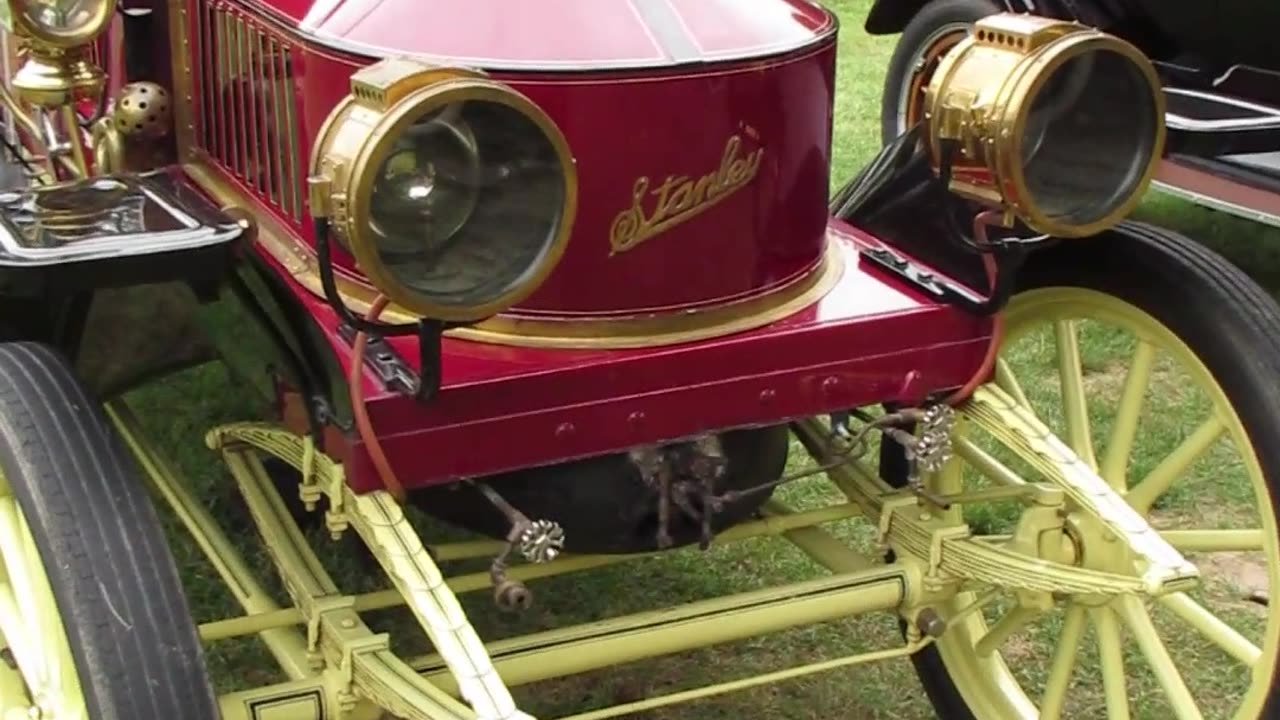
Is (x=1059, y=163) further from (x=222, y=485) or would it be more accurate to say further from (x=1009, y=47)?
(x=222, y=485)

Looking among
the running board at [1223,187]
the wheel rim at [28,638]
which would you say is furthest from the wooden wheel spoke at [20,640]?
the running board at [1223,187]

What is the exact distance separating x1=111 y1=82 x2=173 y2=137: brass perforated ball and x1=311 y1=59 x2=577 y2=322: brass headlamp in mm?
956

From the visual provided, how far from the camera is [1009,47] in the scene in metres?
1.72

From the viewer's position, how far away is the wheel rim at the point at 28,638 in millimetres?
1607

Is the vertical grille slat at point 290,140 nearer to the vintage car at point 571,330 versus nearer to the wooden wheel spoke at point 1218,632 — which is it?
the vintage car at point 571,330

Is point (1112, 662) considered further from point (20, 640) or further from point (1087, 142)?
point (20, 640)

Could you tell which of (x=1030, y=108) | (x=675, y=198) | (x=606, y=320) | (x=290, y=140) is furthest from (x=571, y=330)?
(x=1030, y=108)

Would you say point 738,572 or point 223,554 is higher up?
point 223,554

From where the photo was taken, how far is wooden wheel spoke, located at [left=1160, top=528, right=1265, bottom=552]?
6.66 ft

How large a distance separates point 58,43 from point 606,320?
903 mm

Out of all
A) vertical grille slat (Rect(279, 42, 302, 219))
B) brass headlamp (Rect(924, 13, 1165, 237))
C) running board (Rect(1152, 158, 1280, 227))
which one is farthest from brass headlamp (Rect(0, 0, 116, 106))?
running board (Rect(1152, 158, 1280, 227))

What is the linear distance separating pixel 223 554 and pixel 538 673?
1.62 feet

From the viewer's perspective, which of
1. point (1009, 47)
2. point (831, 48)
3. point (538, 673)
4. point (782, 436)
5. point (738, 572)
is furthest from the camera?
point (738, 572)

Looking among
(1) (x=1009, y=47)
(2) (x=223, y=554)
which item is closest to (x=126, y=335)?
(2) (x=223, y=554)
